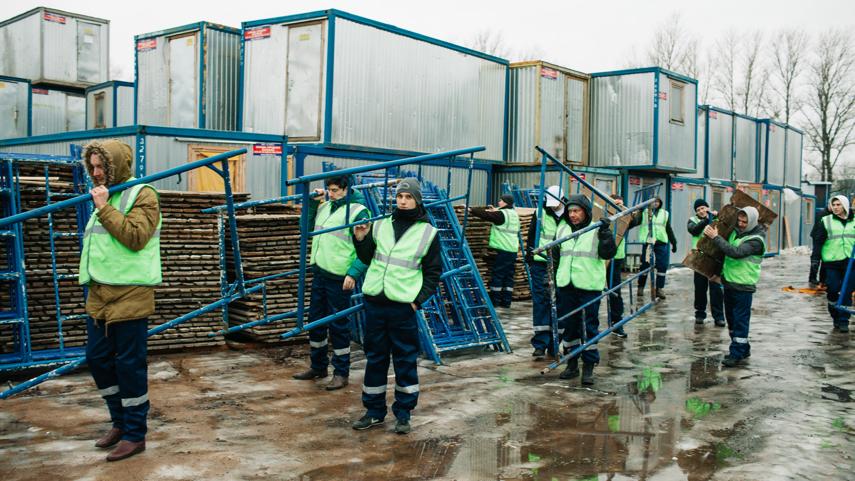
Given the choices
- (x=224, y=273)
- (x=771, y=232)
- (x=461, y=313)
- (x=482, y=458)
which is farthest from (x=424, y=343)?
(x=771, y=232)

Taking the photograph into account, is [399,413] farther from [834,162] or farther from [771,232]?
[834,162]

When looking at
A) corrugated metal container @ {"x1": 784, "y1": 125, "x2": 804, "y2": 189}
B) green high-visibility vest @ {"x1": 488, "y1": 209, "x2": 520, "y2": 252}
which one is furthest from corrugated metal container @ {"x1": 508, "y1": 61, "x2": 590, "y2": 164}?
corrugated metal container @ {"x1": 784, "y1": 125, "x2": 804, "y2": 189}

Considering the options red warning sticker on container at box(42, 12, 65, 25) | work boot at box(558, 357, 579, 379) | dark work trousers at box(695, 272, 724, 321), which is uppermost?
red warning sticker on container at box(42, 12, 65, 25)

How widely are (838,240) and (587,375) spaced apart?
18.8 ft


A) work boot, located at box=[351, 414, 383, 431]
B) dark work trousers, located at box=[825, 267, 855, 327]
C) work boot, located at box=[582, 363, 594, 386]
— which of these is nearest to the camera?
work boot, located at box=[351, 414, 383, 431]

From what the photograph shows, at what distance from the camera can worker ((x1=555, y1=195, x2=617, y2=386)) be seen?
26.0ft

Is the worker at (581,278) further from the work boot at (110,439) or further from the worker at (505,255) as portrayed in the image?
the worker at (505,255)

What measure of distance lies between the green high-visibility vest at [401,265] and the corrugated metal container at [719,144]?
819 inches

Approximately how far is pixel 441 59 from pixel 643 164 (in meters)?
6.55

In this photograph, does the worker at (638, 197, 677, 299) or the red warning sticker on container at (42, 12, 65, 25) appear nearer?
the worker at (638, 197, 677, 299)

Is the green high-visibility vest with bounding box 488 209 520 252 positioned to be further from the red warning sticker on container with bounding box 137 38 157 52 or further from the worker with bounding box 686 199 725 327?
the red warning sticker on container with bounding box 137 38 157 52

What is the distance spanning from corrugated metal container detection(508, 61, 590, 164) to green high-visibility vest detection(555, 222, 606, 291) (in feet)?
33.7

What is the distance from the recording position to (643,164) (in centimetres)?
1967

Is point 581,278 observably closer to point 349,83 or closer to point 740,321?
point 740,321
